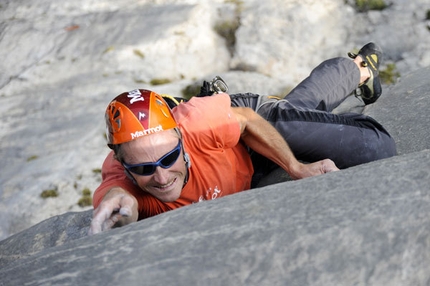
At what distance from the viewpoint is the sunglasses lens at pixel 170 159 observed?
15.2 ft

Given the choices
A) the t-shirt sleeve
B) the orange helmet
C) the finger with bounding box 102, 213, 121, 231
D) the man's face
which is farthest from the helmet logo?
the finger with bounding box 102, 213, 121, 231

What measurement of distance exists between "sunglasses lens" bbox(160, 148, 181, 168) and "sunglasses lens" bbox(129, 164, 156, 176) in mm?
88

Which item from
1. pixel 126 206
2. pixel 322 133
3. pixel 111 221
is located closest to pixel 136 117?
pixel 126 206

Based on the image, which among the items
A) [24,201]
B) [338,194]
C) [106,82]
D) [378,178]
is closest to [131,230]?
[338,194]

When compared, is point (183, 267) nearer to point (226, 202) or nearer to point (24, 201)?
point (226, 202)

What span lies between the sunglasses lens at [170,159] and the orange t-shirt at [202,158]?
0.37m

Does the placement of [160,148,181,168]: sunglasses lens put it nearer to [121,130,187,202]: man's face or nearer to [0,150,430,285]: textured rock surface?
[121,130,187,202]: man's face

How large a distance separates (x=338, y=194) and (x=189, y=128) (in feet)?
6.79

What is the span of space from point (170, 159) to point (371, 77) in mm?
3633

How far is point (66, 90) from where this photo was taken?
609 inches

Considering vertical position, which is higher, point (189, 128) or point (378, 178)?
point (378, 178)

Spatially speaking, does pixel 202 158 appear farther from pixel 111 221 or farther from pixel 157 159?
pixel 111 221

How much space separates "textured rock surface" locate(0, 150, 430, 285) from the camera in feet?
9.48

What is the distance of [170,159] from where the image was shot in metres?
4.69
